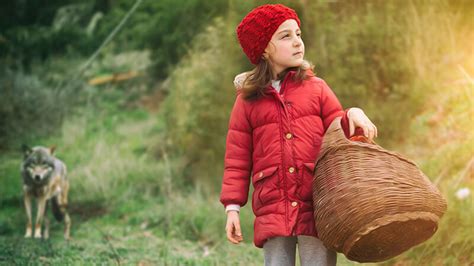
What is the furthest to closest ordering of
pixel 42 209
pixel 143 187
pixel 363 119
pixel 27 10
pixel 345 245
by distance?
pixel 27 10 → pixel 143 187 → pixel 42 209 → pixel 363 119 → pixel 345 245

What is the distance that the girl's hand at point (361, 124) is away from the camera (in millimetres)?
2873

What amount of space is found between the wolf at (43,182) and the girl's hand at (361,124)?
3.42 m

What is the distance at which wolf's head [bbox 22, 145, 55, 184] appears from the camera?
5922 mm

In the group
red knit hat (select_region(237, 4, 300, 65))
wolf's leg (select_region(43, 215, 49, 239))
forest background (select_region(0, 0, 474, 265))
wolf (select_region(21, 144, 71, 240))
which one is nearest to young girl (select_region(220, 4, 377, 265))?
red knit hat (select_region(237, 4, 300, 65))

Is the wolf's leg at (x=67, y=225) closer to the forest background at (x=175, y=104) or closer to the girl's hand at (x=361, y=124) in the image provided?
the forest background at (x=175, y=104)

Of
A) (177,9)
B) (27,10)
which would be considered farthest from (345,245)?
(27,10)

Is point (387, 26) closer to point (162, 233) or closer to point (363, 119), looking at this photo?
point (162, 233)

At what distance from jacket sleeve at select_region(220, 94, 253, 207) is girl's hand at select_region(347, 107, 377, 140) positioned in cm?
46

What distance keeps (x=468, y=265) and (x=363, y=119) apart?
1690 millimetres

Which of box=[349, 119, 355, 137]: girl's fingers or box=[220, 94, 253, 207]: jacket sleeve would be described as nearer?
box=[349, 119, 355, 137]: girl's fingers

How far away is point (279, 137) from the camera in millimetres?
3037

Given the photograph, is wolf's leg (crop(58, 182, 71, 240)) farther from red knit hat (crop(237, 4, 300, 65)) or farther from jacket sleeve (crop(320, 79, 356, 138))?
jacket sleeve (crop(320, 79, 356, 138))

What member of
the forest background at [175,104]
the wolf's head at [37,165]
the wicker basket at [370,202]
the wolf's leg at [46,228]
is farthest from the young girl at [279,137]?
the wolf's head at [37,165]

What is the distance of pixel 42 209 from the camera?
5.86 meters
